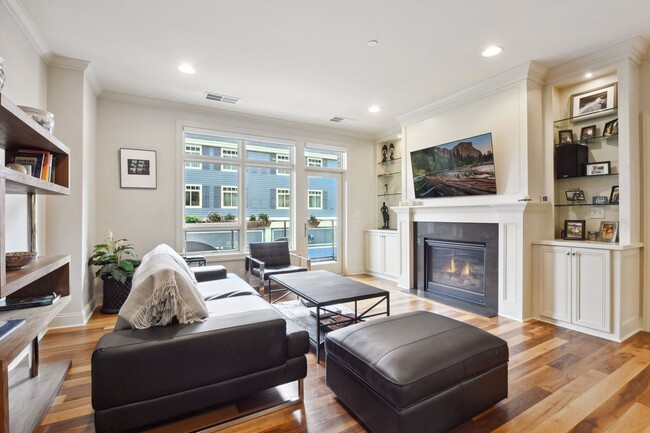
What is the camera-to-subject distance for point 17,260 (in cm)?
175

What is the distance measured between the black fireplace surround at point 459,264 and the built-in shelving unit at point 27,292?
386 centimetres

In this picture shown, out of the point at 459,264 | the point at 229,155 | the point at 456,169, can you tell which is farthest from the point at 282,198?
the point at 459,264

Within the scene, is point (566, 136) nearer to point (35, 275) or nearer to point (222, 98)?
point (222, 98)

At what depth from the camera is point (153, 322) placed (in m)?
1.78

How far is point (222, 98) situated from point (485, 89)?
3.34m

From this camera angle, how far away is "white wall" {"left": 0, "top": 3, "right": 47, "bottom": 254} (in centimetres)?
235

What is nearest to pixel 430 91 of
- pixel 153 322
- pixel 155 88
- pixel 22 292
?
pixel 155 88

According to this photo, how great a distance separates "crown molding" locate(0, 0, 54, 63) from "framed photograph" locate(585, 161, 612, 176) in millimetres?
5211

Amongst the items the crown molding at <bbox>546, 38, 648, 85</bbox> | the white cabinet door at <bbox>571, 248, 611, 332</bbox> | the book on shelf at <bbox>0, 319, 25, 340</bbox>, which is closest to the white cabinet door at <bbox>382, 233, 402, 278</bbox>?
the white cabinet door at <bbox>571, 248, 611, 332</bbox>

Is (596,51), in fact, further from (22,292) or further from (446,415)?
(22,292)

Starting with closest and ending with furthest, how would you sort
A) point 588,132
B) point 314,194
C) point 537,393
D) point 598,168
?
point 537,393
point 598,168
point 588,132
point 314,194

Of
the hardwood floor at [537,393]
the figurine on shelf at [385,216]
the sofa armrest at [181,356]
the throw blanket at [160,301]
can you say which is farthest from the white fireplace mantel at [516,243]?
the throw blanket at [160,301]

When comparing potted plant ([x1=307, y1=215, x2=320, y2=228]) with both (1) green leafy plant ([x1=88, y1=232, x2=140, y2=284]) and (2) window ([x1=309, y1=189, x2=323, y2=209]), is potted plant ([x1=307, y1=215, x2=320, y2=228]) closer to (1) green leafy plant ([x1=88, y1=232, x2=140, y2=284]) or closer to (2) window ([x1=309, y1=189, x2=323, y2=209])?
(2) window ([x1=309, y1=189, x2=323, y2=209])

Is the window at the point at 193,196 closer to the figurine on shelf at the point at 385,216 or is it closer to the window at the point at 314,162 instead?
the window at the point at 314,162
